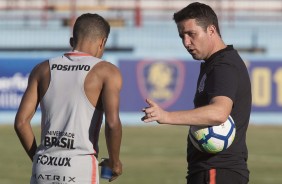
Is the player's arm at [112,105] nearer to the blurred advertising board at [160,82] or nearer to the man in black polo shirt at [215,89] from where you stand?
the man in black polo shirt at [215,89]

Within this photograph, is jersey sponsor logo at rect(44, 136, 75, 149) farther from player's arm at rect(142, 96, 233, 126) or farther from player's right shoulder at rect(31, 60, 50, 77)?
player's arm at rect(142, 96, 233, 126)

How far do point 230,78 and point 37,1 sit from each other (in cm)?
2805

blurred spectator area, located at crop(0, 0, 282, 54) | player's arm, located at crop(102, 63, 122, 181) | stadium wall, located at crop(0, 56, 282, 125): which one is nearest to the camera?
player's arm, located at crop(102, 63, 122, 181)

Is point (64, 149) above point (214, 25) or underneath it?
underneath

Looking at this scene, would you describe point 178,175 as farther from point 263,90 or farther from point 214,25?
point 263,90

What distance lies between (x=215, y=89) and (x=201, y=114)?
26cm

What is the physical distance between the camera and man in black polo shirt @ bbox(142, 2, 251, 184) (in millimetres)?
5836

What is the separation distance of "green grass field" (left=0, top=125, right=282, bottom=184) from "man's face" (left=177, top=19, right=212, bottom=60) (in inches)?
277

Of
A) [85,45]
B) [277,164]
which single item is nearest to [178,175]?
[277,164]

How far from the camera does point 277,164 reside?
1549cm

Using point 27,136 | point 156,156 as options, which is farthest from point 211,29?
point 156,156

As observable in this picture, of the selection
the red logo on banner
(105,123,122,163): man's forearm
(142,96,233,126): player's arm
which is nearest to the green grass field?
the red logo on banner

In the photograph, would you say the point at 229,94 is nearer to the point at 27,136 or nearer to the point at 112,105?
the point at 112,105

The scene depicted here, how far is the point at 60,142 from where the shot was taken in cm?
590
